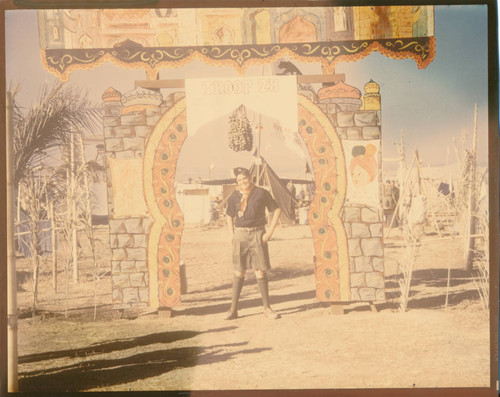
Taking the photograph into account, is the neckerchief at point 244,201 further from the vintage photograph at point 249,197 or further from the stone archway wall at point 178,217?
the stone archway wall at point 178,217

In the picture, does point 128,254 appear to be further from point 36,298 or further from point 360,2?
point 360,2

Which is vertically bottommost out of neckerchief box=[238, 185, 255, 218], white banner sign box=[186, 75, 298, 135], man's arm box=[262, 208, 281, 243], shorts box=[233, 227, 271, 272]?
shorts box=[233, 227, 271, 272]

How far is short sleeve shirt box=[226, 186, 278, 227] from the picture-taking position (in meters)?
6.05

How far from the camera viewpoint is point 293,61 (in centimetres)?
598

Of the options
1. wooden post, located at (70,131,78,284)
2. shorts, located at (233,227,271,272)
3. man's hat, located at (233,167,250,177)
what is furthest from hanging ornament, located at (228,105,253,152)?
wooden post, located at (70,131,78,284)

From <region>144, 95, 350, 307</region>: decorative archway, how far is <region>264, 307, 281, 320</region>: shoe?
1.58 ft

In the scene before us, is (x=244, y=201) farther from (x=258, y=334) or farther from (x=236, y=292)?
(x=258, y=334)

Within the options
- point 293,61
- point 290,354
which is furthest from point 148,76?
point 290,354

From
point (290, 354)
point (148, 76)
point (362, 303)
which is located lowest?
point (290, 354)

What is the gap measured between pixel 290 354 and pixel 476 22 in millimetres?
3886

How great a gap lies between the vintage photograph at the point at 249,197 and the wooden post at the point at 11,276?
0.07 feet

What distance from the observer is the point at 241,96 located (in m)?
5.99

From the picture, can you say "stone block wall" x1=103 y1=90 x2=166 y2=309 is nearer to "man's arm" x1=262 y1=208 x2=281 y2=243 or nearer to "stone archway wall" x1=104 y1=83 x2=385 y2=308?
"stone archway wall" x1=104 y1=83 x2=385 y2=308

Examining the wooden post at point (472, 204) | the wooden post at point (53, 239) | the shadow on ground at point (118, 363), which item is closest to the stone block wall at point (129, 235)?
the shadow on ground at point (118, 363)
